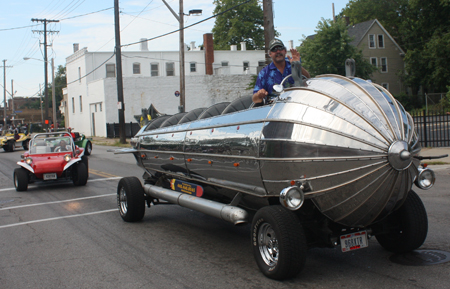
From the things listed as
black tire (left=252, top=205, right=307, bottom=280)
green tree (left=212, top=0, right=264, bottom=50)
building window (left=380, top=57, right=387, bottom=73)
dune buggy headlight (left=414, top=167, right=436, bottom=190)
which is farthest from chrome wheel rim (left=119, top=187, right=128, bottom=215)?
green tree (left=212, top=0, right=264, bottom=50)

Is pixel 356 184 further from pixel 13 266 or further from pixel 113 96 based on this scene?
pixel 113 96

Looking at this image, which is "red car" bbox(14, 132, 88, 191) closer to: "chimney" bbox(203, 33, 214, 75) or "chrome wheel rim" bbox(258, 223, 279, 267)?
"chrome wheel rim" bbox(258, 223, 279, 267)

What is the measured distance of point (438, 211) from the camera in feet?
25.8

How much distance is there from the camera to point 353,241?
4.86 m

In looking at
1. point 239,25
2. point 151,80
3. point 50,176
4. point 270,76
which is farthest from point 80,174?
point 239,25

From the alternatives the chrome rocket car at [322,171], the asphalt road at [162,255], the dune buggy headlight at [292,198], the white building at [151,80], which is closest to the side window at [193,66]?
the white building at [151,80]

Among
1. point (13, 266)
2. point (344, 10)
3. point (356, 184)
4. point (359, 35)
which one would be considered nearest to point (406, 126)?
point (356, 184)

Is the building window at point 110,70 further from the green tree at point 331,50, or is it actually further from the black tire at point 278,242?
the black tire at point 278,242

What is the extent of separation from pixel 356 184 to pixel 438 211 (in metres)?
4.16

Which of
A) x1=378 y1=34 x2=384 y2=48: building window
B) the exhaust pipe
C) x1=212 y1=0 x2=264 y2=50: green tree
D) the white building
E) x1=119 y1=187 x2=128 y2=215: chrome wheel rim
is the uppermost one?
x1=212 y1=0 x2=264 y2=50: green tree

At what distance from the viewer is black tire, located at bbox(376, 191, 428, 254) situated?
17.2ft

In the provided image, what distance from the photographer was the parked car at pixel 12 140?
31973mm

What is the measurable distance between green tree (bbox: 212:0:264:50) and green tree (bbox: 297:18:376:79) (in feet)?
101

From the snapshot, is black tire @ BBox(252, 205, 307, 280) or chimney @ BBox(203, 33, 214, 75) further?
chimney @ BBox(203, 33, 214, 75)
